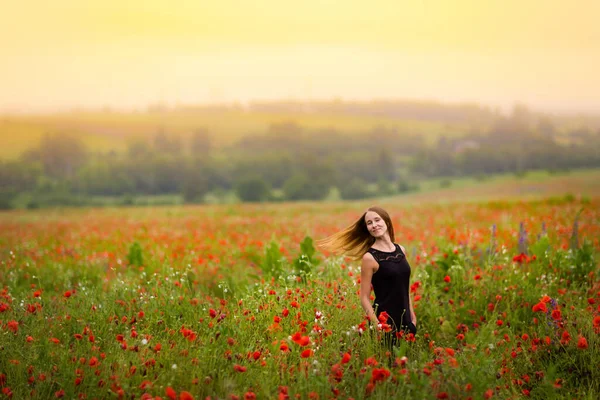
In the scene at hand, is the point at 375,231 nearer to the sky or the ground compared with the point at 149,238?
nearer to the sky

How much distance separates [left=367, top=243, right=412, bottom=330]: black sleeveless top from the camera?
5.08 m

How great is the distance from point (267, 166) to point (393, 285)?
67.4 meters

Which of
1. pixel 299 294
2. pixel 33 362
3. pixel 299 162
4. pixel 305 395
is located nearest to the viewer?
pixel 305 395

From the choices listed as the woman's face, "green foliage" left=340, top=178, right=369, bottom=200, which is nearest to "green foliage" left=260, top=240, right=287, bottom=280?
the woman's face

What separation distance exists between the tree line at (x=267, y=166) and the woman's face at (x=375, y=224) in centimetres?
4527

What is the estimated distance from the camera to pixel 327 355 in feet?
14.9

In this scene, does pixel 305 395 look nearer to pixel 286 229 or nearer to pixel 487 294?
pixel 487 294

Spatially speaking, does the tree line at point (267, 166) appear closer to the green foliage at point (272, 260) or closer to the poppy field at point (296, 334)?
the green foliage at point (272, 260)

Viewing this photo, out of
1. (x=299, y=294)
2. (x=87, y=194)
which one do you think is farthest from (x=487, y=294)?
(x=87, y=194)

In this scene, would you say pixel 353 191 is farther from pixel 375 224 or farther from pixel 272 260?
pixel 375 224

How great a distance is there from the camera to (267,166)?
72.1 metres

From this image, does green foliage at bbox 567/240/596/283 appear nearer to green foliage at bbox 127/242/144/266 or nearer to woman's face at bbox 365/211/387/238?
woman's face at bbox 365/211/387/238

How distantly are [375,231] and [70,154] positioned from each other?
247ft

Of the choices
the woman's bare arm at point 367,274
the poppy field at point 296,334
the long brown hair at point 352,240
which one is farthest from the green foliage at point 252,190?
the woman's bare arm at point 367,274
